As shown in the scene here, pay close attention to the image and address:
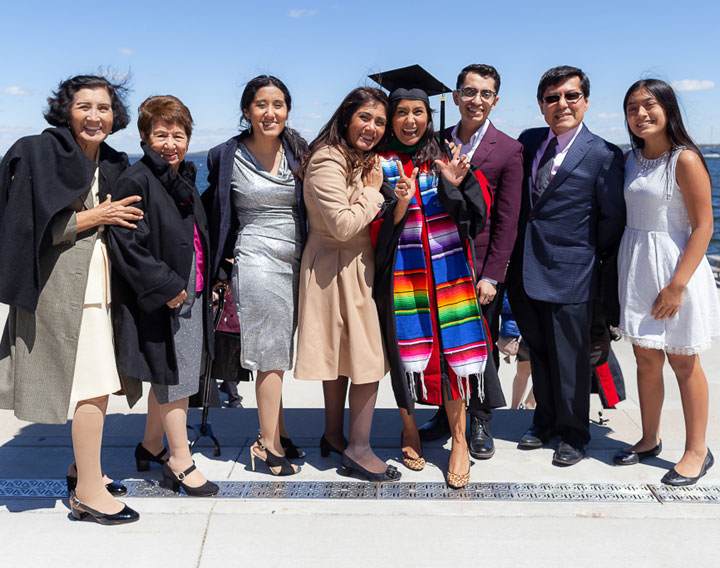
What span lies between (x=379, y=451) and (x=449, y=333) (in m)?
0.92

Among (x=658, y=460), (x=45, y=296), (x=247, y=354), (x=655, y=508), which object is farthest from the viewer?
(x=658, y=460)

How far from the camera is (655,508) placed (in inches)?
127

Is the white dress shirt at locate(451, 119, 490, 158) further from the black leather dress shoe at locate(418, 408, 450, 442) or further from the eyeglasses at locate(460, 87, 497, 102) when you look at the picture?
the black leather dress shoe at locate(418, 408, 450, 442)

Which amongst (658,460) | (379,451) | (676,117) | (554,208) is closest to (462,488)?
(379,451)

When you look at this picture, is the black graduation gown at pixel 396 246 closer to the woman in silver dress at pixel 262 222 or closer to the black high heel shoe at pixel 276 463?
the woman in silver dress at pixel 262 222

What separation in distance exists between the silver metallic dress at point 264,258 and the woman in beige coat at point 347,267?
0.09m

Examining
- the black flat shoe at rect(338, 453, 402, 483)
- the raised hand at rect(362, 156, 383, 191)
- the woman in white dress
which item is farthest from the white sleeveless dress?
the black flat shoe at rect(338, 453, 402, 483)

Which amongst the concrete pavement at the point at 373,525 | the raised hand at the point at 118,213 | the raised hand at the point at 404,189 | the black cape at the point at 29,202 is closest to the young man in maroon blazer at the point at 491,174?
the raised hand at the point at 404,189

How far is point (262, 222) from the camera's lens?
3.45 metres

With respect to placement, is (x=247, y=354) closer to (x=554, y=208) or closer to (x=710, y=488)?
(x=554, y=208)

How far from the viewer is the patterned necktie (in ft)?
12.0

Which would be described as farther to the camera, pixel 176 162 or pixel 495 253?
pixel 495 253

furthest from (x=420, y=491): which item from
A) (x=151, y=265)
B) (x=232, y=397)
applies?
(x=232, y=397)

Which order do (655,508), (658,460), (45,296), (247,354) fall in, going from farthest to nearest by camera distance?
(658,460)
(247,354)
(655,508)
(45,296)
